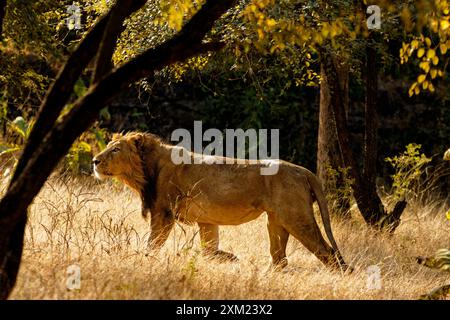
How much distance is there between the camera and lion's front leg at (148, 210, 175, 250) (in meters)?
8.88

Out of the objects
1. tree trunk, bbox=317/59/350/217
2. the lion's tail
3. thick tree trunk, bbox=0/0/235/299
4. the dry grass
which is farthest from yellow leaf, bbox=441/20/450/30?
tree trunk, bbox=317/59/350/217

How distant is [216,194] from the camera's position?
927 centimetres

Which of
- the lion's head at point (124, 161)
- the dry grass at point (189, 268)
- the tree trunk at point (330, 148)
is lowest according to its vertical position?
the dry grass at point (189, 268)

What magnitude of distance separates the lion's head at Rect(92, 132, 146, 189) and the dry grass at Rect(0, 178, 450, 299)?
0.61 m

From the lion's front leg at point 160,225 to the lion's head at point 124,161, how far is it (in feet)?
1.70

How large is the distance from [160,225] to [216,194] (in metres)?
0.69

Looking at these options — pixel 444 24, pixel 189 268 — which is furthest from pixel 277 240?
pixel 444 24

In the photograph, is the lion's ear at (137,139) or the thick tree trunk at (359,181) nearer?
the lion's ear at (137,139)

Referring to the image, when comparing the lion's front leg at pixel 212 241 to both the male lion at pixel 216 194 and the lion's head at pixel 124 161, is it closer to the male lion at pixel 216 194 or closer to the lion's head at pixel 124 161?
the male lion at pixel 216 194

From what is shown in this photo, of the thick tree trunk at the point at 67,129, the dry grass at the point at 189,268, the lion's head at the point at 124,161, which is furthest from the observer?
the lion's head at the point at 124,161

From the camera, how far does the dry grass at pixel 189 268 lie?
6523 mm

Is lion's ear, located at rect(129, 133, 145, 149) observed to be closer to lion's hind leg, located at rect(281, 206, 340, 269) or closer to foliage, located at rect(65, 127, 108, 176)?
lion's hind leg, located at rect(281, 206, 340, 269)

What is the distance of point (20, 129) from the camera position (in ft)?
40.7

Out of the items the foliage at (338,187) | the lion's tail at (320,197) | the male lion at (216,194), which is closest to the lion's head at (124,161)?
the male lion at (216,194)
